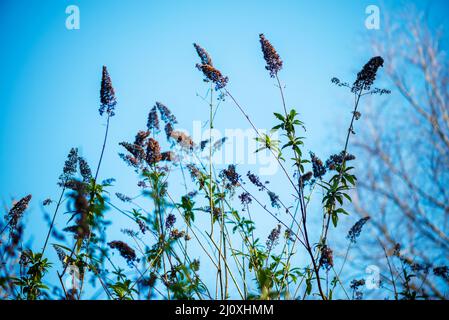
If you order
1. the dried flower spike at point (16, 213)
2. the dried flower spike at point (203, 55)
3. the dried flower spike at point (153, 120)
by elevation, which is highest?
the dried flower spike at point (203, 55)

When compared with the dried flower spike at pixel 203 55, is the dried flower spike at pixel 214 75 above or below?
below

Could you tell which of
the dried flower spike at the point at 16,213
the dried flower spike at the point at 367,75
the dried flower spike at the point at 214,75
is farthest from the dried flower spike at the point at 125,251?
the dried flower spike at the point at 367,75

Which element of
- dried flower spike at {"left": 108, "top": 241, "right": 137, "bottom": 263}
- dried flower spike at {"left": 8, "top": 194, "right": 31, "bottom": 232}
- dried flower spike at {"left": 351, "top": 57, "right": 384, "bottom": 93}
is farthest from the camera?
dried flower spike at {"left": 351, "top": 57, "right": 384, "bottom": 93}

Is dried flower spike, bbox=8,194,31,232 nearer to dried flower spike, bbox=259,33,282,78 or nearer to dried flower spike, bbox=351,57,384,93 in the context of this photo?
dried flower spike, bbox=259,33,282,78

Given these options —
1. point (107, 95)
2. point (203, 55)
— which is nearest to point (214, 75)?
point (203, 55)

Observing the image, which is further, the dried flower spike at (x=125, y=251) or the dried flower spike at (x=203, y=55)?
the dried flower spike at (x=203, y=55)

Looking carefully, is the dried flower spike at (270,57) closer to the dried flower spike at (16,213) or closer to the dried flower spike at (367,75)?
the dried flower spike at (367,75)

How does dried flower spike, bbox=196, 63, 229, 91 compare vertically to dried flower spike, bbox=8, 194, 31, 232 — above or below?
above

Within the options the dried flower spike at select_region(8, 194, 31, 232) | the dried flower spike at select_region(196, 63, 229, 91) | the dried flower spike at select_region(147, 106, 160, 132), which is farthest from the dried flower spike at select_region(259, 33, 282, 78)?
the dried flower spike at select_region(8, 194, 31, 232)

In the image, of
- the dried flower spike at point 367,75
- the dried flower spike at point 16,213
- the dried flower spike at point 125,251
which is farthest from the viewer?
the dried flower spike at point 367,75

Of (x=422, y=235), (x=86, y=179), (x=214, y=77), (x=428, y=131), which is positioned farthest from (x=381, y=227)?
(x=86, y=179)

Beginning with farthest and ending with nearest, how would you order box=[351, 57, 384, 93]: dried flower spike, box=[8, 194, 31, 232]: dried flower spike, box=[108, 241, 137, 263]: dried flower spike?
box=[351, 57, 384, 93]: dried flower spike < box=[8, 194, 31, 232]: dried flower spike < box=[108, 241, 137, 263]: dried flower spike
